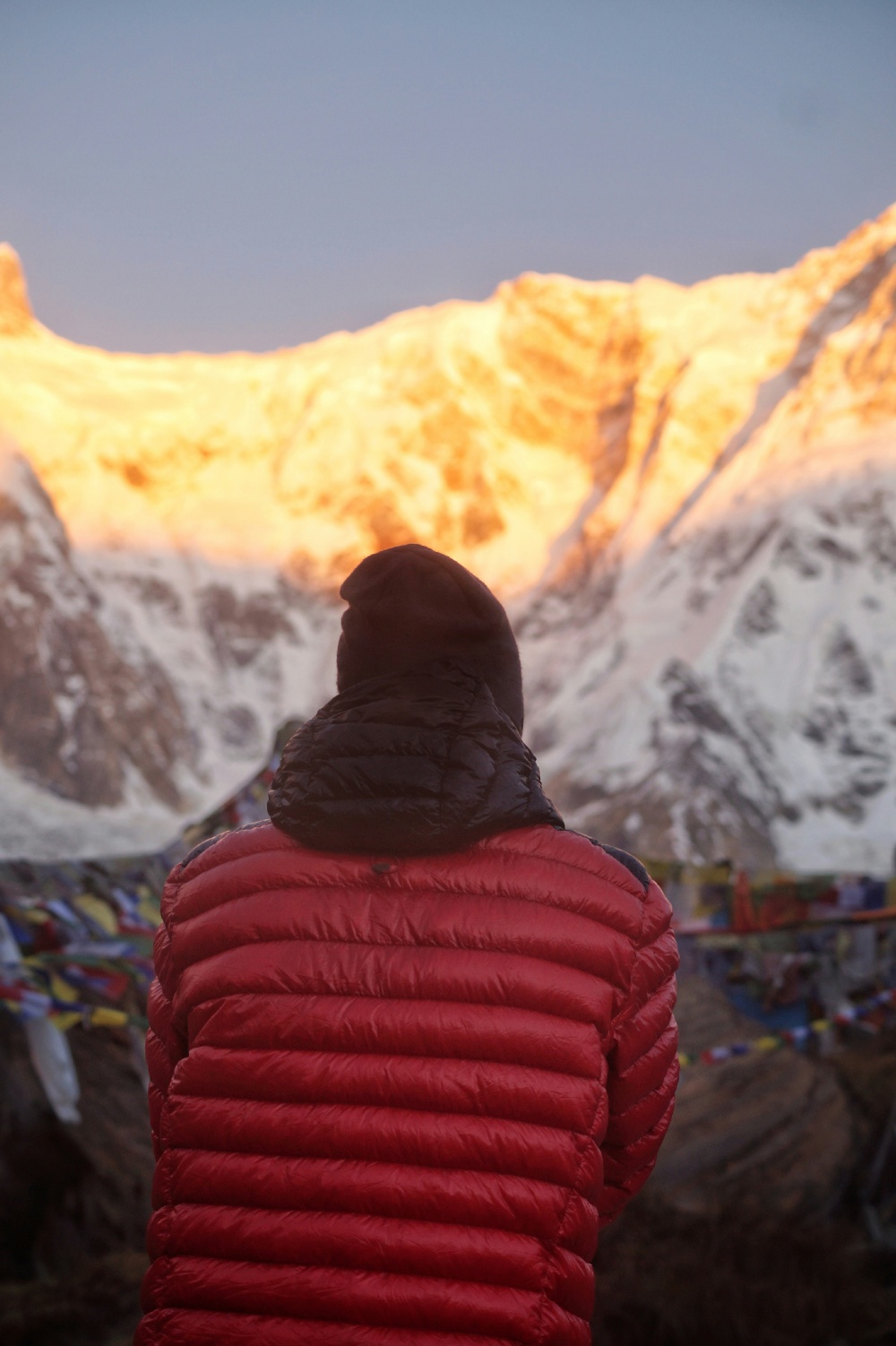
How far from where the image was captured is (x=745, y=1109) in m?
7.68

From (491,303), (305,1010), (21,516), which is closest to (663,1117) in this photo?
(305,1010)

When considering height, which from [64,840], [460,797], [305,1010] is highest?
[460,797]

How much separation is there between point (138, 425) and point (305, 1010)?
3503 inches

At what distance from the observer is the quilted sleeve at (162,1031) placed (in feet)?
6.50

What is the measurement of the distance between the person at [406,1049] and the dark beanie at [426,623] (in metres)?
0.07

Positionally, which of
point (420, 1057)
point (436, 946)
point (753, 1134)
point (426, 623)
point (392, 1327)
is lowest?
point (753, 1134)

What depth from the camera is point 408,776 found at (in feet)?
5.91

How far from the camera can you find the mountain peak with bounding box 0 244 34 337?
93.2 metres

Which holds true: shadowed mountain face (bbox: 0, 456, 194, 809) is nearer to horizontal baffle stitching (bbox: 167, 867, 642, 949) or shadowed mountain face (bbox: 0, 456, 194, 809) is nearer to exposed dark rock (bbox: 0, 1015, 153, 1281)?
exposed dark rock (bbox: 0, 1015, 153, 1281)

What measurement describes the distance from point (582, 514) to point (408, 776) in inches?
3407

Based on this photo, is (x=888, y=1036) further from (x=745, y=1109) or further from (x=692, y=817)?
(x=692, y=817)

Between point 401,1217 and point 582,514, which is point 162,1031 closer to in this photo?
point 401,1217

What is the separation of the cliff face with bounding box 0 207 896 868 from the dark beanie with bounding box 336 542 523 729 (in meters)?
48.0

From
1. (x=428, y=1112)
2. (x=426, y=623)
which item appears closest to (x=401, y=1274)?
(x=428, y=1112)
